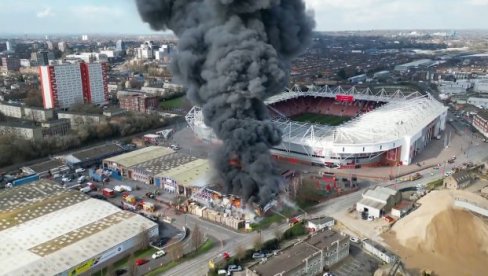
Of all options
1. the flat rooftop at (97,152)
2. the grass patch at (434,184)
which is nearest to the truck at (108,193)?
the flat rooftop at (97,152)

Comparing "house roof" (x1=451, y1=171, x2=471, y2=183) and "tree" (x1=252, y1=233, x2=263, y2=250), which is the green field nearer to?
"house roof" (x1=451, y1=171, x2=471, y2=183)

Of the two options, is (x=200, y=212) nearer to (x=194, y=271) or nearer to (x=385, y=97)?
(x=194, y=271)

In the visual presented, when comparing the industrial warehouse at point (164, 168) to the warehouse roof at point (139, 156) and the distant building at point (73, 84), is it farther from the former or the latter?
the distant building at point (73, 84)

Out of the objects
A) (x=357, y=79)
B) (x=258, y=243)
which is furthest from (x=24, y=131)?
(x=357, y=79)

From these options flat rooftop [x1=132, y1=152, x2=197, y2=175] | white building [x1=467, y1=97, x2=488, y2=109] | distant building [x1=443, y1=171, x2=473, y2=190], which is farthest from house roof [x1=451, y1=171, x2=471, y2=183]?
white building [x1=467, y1=97, x2=488, y2=109]

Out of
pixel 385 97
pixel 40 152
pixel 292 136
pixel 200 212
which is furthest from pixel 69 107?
pixel 385 97

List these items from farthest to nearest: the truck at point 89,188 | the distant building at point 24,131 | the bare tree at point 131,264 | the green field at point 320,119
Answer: the green field at point 320,119
the distant building at point 24,131
the truck at point 89,188
the bare tree at point 131,264

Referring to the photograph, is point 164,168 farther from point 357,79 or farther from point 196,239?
point 357,79
